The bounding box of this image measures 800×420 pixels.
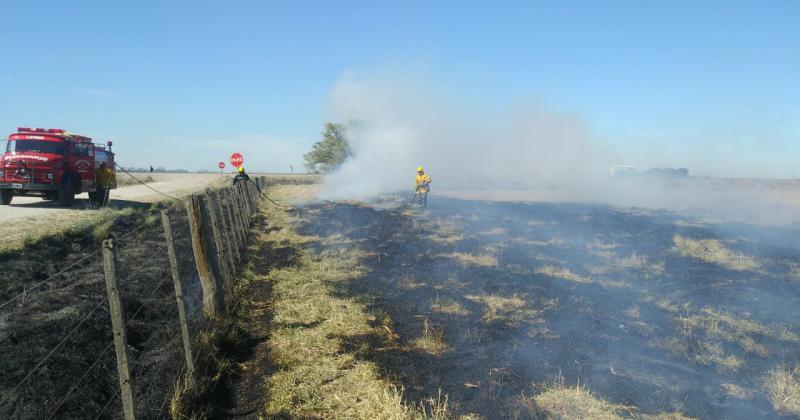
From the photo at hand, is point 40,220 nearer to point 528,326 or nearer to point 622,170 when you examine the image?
point 528,326

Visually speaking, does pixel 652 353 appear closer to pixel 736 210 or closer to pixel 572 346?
pixel 572 346

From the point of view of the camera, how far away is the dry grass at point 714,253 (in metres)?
10.3

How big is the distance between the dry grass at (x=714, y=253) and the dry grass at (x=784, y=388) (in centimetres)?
573

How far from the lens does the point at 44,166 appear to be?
612 inches

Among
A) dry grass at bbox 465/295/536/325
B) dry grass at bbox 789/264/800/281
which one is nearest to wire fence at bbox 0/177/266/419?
dry grass at bbox 465/295/536/325

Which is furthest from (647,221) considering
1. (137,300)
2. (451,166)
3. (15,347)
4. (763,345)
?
(451,166)

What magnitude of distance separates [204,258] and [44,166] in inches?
505

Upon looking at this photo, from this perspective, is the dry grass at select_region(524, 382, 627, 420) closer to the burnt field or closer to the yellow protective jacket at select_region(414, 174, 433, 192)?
the burnt field

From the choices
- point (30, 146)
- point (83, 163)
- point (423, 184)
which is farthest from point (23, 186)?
point (423, 184)

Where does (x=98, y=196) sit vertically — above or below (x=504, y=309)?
above

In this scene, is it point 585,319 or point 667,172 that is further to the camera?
point 667,172

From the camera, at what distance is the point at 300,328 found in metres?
6.48

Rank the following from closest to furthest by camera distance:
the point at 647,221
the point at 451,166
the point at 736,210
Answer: the point at 647,221
the point at 736,210
the point at 451,166

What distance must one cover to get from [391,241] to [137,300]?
263 inches
